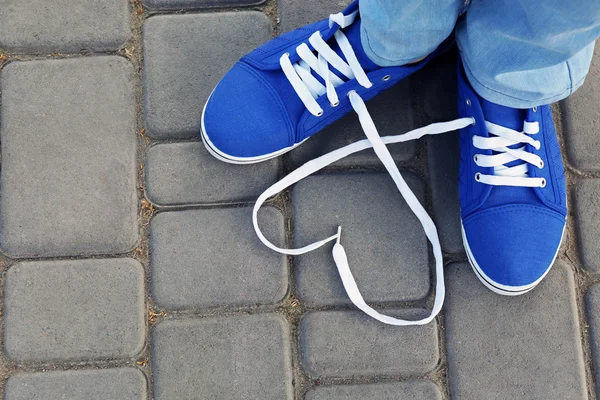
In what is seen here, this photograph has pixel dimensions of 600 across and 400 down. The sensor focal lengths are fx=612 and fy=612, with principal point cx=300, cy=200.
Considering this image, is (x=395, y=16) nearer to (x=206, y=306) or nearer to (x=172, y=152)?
(x=172, y=152)

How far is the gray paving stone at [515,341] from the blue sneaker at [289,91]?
44 centimetres

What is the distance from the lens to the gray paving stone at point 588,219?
127cm

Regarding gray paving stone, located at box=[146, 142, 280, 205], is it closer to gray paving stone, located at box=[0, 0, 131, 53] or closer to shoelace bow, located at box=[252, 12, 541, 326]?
shoelace bow, located at box=[252, 12, 541, 326]

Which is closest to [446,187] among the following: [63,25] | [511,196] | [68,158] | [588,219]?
[511,196]

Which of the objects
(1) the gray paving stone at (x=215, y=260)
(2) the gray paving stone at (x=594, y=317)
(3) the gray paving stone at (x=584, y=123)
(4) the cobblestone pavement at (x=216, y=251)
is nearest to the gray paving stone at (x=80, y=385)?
(4) the cobblestone pavement at (x=216, y=251)

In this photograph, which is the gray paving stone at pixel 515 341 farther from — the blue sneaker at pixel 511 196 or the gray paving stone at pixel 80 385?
the gray paving stone at pixel 80 385

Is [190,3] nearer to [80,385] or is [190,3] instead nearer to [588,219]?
[80,385]

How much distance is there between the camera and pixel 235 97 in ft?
4.06

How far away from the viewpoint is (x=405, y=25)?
99cm

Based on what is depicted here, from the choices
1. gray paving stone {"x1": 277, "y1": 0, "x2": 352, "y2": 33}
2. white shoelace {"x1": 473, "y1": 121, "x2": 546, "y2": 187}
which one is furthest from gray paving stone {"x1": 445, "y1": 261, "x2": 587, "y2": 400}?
gray paving stone {"x1": 277, "y1": 0, "x2": 352, "y2": 33}

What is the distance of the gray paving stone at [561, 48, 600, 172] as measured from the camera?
1.30 metres

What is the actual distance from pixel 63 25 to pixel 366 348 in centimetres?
96

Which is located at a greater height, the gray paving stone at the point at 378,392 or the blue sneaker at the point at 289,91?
the blue sneaker at the point at 289,91

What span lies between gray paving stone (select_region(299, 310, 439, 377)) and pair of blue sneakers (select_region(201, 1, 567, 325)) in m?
0.07
